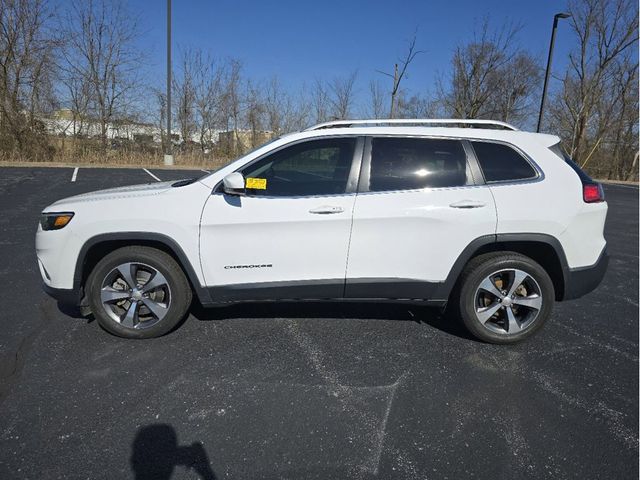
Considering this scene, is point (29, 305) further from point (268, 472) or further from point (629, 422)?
point (629, 422)

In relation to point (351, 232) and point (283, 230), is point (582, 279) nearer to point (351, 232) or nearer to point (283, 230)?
point (351, 232)

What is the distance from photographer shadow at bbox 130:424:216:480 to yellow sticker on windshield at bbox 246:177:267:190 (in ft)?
5.69

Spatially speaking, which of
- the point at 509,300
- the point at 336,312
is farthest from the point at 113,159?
the point at 509,300

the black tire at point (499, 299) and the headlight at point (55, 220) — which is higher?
the headlight at point (55, 220)

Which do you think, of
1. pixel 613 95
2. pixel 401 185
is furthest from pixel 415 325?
pixel 613 95

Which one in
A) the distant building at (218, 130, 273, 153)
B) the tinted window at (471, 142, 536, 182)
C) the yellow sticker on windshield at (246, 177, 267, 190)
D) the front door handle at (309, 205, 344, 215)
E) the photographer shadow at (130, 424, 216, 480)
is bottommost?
the photographer shadow at (130, 424, 216, 480)

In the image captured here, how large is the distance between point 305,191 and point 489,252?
1.62 meters

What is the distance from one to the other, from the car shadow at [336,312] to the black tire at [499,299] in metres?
0.31

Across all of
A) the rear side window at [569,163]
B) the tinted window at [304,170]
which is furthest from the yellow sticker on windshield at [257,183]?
the rear side window at [569,163]

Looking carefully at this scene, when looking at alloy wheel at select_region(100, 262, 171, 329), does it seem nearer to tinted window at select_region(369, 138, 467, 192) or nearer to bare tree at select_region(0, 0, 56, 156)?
tinted window at select_region(369, 138, 467, 192)

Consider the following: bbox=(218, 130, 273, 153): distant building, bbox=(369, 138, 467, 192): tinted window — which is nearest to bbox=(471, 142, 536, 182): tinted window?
bbox=(369, 138, 467, 192): tinted window

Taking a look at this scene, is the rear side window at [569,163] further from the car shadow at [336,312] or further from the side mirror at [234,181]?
the side mirror at [234,181]

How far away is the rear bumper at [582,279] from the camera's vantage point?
3.19 meters

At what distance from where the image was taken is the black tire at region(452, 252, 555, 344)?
315 cm
